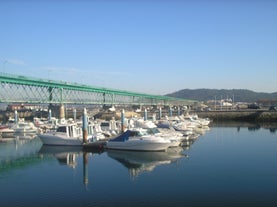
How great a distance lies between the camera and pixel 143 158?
3077 cm

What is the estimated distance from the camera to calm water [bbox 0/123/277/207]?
18.5 metres

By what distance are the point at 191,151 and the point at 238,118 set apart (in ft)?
196

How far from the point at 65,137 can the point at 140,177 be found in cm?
1656

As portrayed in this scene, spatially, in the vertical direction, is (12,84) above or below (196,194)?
above

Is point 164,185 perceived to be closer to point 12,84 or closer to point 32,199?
point 32,199

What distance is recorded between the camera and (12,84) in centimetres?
8119

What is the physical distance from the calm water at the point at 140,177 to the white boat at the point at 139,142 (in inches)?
32.1

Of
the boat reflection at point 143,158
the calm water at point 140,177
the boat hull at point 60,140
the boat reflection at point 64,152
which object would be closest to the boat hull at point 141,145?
the boat reflection at point 143,158

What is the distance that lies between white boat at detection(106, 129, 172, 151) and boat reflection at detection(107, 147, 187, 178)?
0.55 meters

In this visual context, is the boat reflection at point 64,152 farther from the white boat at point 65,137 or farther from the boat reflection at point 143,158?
the boat reflection at point 143,158

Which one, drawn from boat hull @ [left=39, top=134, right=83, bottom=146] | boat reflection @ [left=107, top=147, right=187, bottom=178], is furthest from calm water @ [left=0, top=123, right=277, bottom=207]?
boat hull @ [left=39, top=134, right=83, bottom=146]

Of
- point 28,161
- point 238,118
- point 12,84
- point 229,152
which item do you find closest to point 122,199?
point 28,161

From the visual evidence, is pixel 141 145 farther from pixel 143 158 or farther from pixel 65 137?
pixel 65 137

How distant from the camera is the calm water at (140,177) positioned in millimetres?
18547
